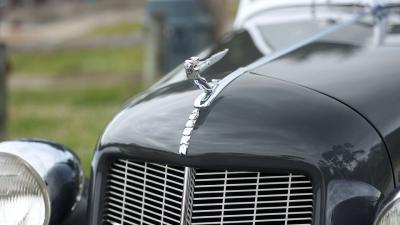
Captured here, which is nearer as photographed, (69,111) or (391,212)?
(391,212)

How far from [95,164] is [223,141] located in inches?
24.6

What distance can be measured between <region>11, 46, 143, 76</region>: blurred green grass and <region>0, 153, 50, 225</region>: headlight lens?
29.6 feet

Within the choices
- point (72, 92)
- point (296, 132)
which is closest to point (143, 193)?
point (296, 132)

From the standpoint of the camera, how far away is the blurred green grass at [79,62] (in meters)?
12.2

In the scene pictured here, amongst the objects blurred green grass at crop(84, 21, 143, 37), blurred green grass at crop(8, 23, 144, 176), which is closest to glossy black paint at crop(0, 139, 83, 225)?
blurred green grass at crop(8, 23, 144, 176)

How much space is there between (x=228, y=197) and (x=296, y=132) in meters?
0.31

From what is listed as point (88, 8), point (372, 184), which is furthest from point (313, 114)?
point (88, 8)

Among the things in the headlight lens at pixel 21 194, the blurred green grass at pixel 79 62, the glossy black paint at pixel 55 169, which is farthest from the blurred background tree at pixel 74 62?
the headlight lens at pixel 21 194

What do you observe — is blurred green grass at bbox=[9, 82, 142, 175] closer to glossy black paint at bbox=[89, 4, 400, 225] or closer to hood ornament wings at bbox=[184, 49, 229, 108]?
glossy black paint at bbox=[89, 4, 400, 225]

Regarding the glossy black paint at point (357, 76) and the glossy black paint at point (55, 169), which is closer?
the glossy black paint at point (357, 76)

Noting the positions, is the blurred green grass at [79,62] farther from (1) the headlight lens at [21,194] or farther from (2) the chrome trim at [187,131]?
(2) the chrome trim at [187,131]

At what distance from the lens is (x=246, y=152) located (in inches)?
95.9

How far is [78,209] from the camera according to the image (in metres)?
3.18

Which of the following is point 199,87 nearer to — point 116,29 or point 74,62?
point 74,62
